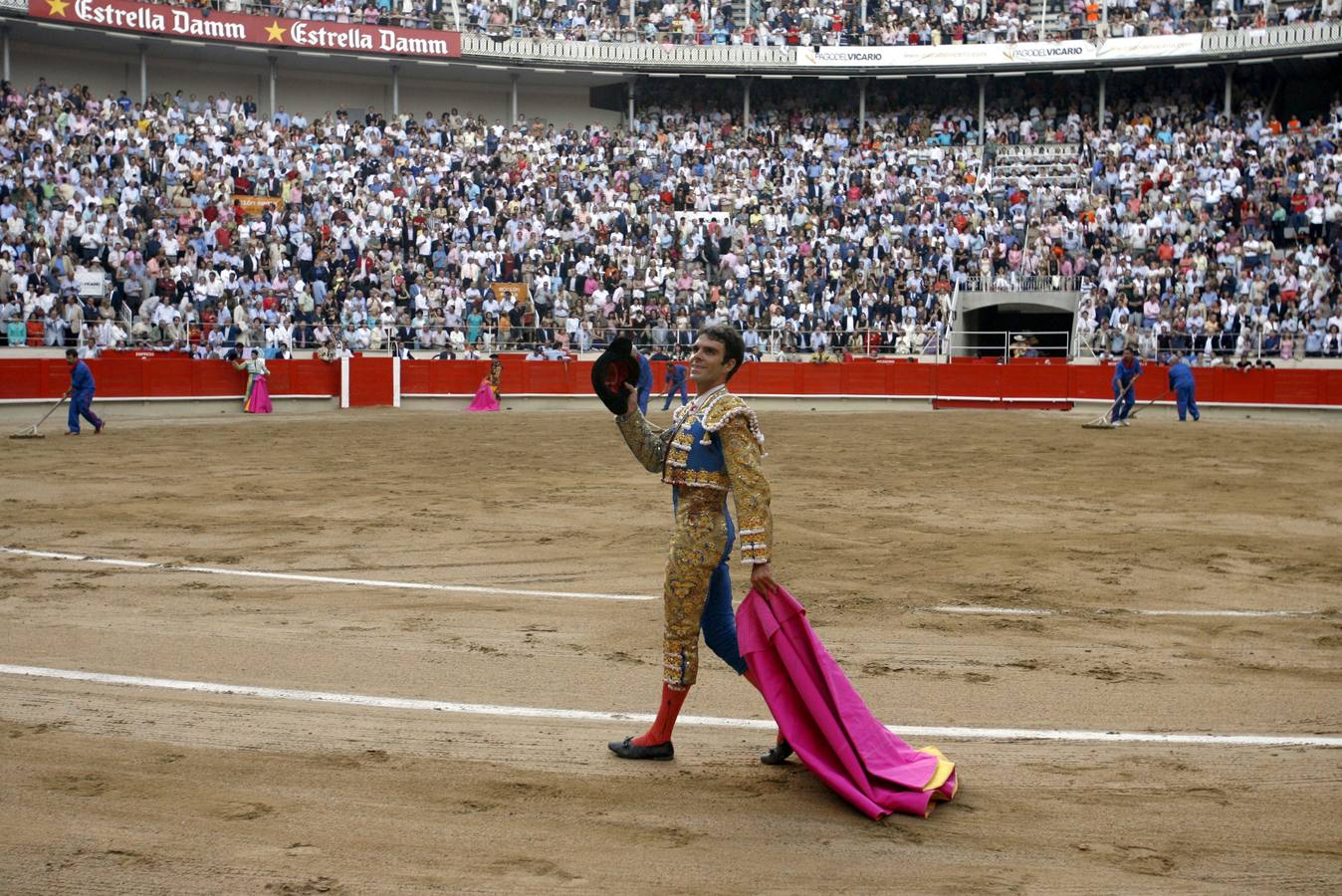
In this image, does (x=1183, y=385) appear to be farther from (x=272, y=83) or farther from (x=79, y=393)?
(x=272, y=83)

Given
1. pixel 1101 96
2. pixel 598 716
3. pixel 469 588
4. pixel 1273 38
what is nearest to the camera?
pixel 598 716

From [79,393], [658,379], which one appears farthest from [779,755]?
[658,379]

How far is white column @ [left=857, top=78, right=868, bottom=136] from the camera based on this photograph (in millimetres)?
39003

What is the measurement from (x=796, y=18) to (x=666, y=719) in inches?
1524

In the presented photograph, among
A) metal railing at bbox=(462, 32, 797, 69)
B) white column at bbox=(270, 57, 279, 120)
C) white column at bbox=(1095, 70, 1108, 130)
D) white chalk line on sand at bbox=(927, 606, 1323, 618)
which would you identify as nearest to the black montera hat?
white chalk line on sand at bbox=(927, 606, 1323, 618)

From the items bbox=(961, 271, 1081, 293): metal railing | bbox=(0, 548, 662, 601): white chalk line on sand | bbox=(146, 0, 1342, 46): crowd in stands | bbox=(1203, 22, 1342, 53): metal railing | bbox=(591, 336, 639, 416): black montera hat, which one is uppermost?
bbox=(146, 0, 1342, 46): crowd in stands

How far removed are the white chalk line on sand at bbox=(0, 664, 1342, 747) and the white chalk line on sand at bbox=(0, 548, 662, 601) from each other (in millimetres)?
2505

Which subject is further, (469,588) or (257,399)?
(257,399)

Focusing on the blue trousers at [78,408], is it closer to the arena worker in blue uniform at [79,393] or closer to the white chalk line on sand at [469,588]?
the arena worker in blue uniform at [79,393]

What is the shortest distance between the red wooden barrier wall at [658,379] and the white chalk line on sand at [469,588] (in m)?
16.7

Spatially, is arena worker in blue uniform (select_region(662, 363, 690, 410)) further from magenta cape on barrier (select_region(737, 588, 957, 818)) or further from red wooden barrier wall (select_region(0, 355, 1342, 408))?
magenta cape on barrier (select_region(737, 588, 957, 818))

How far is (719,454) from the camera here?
4980mm

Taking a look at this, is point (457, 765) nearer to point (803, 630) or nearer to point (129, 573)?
point (803, 630)

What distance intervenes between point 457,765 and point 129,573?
16.0ft
